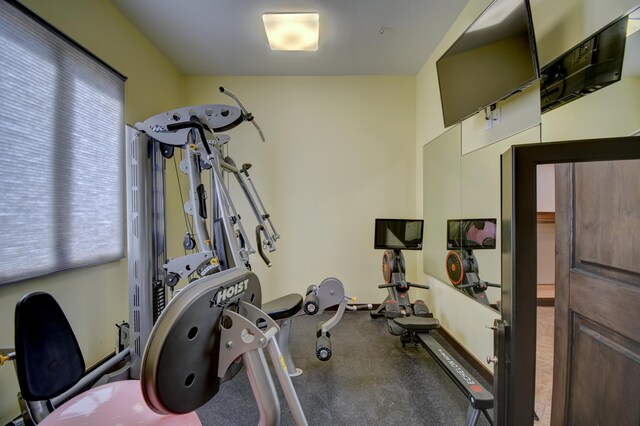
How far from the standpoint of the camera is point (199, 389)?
0.80 meters

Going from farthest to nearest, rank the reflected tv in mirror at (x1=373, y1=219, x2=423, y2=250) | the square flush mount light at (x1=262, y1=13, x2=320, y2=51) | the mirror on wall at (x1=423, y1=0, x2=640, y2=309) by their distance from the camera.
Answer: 1. the reflected tv in mirror at (x1=373, y1=219, x2=423, y2=250)
2. the square flush mount light at (x1=262, y1=13, x2=320, y2=51)
3. the mirror on wall at (x1=423, y1=0, x2=640, y2=309)

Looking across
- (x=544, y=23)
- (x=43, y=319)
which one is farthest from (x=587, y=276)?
(x=43, y=319)

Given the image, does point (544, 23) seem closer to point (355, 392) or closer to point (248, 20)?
point (248, 20)

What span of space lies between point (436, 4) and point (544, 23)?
1024 millimetres

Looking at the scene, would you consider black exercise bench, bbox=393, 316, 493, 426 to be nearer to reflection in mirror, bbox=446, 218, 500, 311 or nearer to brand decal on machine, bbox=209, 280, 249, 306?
reflection in mirror, bbox=446, 218, 500, 311

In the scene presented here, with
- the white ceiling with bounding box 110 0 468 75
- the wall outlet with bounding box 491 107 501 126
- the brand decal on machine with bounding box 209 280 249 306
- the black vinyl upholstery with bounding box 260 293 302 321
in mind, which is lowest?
the black vinyl upholstery with bounding box 260 293 302 321

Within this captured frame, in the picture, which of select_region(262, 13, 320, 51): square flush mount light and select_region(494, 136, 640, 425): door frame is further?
select_region(262, 13, 320, 51): square flush mount light

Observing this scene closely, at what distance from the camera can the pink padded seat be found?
0.95m

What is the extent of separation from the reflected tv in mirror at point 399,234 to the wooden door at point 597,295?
5.66ft

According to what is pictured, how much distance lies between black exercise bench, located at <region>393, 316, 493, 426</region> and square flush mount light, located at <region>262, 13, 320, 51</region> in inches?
111

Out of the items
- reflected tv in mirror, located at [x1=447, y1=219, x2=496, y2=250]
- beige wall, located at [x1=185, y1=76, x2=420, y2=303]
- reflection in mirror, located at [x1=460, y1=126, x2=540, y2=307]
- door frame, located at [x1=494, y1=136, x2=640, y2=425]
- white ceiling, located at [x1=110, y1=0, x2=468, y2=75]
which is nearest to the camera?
door frame, located at [x1=494, y1=136, x2=640, y2=425]

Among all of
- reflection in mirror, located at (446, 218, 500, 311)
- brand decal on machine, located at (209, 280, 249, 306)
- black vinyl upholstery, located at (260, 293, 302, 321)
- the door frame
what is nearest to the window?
black vinyl upholstery, located at (260, 293, 302, 321)

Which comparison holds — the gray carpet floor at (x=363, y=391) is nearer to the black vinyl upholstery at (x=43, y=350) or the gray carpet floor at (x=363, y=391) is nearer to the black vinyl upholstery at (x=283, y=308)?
the black vinyl upholstery at (x=283, y=308)

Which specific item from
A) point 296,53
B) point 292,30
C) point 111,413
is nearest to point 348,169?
point 296,53
